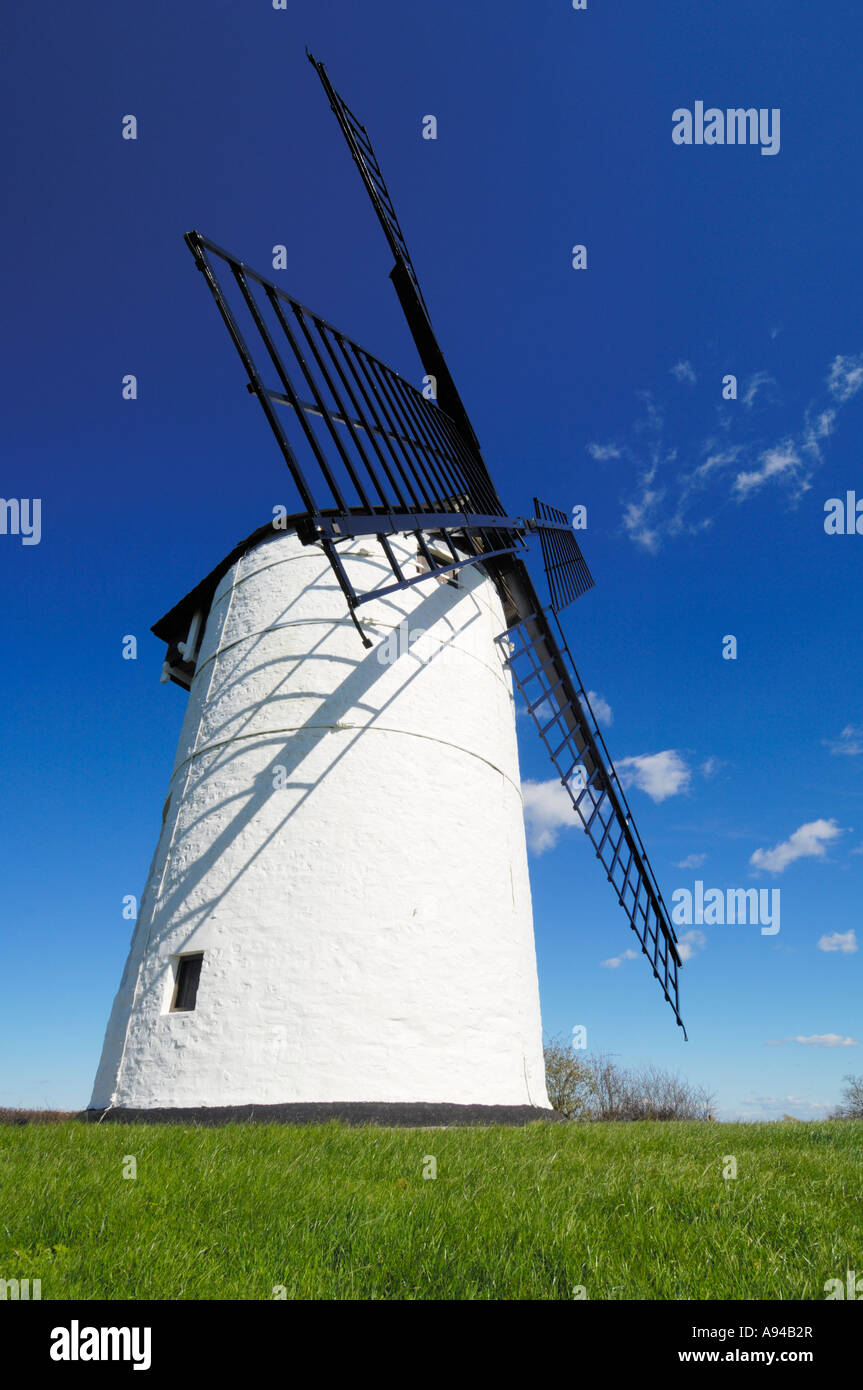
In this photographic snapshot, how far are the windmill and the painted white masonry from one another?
0.09ft

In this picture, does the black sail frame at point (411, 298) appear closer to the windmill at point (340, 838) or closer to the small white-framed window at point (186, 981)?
the windmill at point (340, 838)

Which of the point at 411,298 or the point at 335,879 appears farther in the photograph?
the point at 411,298

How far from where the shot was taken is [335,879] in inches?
354

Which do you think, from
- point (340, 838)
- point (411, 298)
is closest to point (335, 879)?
point (340, 838)

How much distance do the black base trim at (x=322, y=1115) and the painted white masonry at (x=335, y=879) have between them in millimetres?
129

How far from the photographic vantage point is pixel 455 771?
1040 centimetres

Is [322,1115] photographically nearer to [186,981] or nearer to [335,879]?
[335,879]

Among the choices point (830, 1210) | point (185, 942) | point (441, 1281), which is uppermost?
point (185, 942)

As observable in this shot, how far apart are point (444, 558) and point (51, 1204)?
35.4 ft

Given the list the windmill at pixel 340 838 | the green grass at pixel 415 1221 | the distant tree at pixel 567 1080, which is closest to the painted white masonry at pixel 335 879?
the windmill at pixel 340 838

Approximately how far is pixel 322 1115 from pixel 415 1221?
16.1ft

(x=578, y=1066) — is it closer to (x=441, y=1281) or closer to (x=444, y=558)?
(x=444, y=558)
